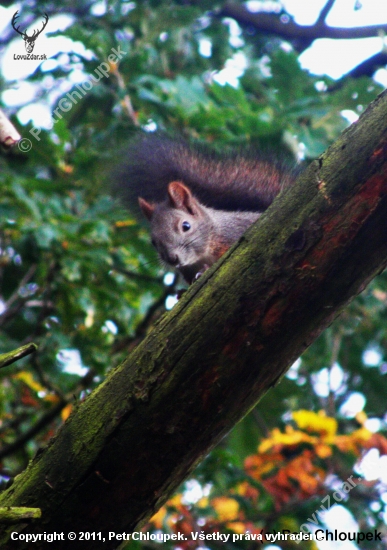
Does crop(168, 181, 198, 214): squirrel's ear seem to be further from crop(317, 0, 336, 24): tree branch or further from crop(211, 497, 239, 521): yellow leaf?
crop(317, 0, 336, 24): tree branch

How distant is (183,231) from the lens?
3.20 meters

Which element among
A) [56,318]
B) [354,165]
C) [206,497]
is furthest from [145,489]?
[206,497]

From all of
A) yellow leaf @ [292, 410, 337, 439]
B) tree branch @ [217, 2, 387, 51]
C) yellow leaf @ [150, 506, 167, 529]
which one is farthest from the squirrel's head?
tree branch @ [217, 2, 387, 51]

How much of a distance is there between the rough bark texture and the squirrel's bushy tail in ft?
4.39

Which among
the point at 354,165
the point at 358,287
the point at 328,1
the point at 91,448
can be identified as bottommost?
the point at 91,448

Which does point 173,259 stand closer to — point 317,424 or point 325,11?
point 317,424

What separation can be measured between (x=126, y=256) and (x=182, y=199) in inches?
27.7

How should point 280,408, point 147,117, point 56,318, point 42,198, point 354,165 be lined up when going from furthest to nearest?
1. point 280,408
2. point 147,117
3. point 56,318
4. point 42,198
5. point 354,165

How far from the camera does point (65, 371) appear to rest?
3498 mm

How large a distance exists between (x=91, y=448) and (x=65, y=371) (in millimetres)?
1910

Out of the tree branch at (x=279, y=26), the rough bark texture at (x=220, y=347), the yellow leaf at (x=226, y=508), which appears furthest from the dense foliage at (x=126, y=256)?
the rough bark texture at (x=220, y=347)

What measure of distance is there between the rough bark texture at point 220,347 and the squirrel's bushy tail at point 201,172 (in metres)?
1.34

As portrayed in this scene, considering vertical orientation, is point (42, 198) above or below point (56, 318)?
above

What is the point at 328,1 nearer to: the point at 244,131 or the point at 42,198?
the point at 244,131
